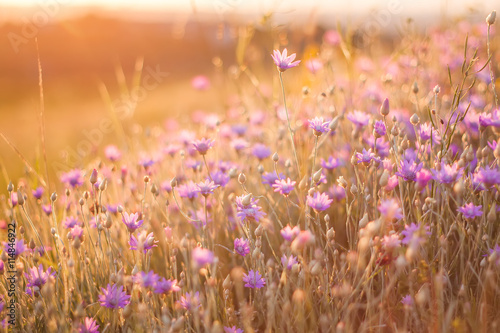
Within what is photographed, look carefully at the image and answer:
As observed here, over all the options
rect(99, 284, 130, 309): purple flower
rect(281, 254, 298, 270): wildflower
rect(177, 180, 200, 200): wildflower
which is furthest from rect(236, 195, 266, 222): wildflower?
rect(99, 284, 130, 309): purple flower

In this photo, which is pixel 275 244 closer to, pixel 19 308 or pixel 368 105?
pixel 19 308

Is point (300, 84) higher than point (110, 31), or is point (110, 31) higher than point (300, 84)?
point (110, 31)

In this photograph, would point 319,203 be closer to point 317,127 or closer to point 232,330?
point 317,127

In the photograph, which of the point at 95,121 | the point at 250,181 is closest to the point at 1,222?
the point at 250,181

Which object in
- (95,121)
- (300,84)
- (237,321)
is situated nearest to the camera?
(237,321)

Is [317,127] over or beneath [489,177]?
over

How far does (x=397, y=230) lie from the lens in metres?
1.48

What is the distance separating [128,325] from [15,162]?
2.99 m

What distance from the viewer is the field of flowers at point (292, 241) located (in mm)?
1248

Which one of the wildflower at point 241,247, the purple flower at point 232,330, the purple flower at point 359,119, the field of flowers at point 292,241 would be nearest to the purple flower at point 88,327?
the field of flowers at point 292,241

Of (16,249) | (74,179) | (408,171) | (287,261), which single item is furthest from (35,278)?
(408,171)

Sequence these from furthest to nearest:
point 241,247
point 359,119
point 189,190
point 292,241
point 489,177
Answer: point 359,119
point 189,190
point 241,247
point 292,241
point 489,177

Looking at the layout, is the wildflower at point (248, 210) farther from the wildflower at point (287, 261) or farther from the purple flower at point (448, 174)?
the purple flower at point (448, 174)

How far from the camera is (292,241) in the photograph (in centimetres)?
138
